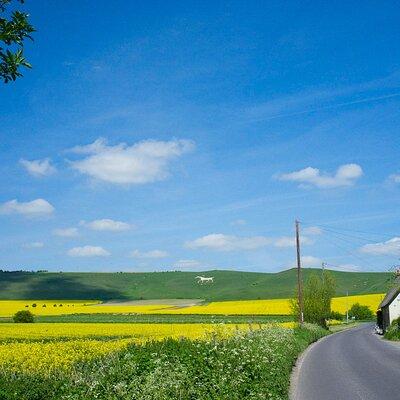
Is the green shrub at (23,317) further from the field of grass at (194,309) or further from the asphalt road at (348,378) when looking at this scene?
the asphalt road at (348,378)

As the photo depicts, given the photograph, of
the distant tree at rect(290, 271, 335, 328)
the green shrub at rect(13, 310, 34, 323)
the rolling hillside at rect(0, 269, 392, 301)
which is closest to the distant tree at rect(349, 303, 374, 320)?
the rolling hillside at rect(0, 269, 392, 301)

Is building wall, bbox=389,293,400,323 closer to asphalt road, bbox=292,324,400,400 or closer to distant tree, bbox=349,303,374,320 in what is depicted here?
asphalt road, bbox=292,324,400,400

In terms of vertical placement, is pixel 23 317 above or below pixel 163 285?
below

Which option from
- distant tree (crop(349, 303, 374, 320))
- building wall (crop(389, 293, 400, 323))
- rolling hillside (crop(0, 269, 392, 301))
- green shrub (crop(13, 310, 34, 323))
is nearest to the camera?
building wall (crop(389, 293, 400, 323))

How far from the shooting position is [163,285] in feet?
563

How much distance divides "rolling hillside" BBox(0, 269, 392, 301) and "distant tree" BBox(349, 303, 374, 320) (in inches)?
859

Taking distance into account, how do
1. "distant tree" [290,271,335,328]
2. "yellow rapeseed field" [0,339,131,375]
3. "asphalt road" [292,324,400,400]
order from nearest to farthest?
"asphalt road" [292,324,400,400]
"yellow rapeseed field" [0,339,131,375]
"distant tree" [290,271,335,328]

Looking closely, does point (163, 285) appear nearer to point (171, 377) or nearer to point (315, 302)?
point (315, 302)

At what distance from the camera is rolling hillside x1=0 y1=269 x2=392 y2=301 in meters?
150

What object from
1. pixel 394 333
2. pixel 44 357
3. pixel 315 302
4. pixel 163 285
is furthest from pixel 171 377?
pixel 163 285

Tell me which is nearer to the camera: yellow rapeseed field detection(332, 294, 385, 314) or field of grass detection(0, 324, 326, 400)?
field of grass detection(0, 324, 326, 400)

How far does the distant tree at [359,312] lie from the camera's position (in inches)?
4825

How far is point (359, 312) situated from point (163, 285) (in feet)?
224

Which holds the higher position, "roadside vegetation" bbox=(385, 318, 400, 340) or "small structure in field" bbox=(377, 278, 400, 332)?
"small structure in field" bbox=(377, 278, 400, 332)
